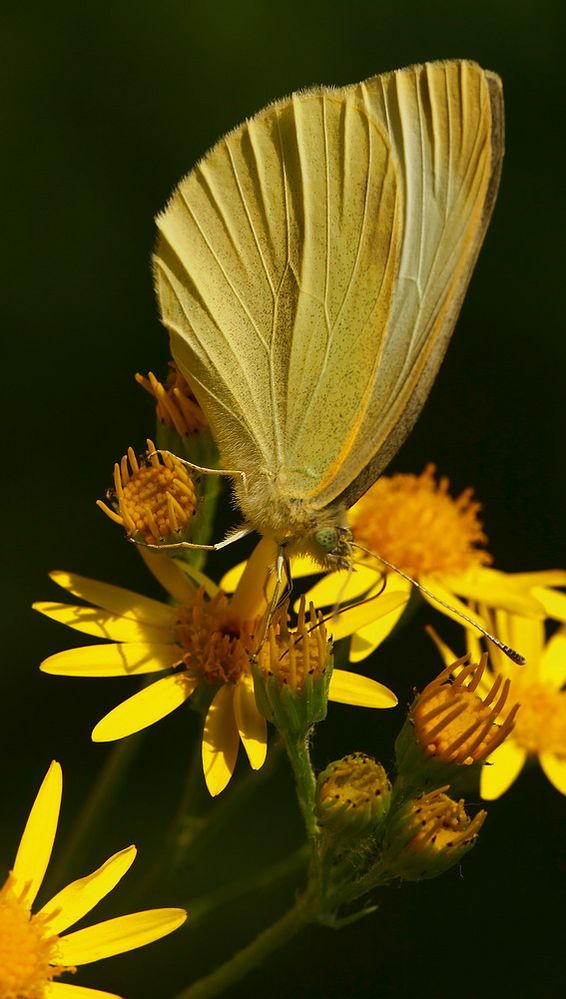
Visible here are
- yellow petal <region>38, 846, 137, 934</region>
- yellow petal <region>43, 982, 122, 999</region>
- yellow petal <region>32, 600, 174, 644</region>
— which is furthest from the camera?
yellow petal <region>32, 600, 174, 644</region>

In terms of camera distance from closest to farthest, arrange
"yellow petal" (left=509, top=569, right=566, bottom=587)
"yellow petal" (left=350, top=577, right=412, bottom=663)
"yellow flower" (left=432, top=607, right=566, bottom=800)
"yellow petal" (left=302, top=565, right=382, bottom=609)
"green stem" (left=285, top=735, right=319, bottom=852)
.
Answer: "green stem" (left=285, top=735, right=319, bottom=852), "yellow petal" (left=350, top=577, right=412, bottom=663), "yellow petal" (left=302, top=565, right=382, bottom=609), "yellow flower" (left=432, top=607, right=566, bottom=800), "yellow petal" (left=509, top=569, right=566, bottom=587)

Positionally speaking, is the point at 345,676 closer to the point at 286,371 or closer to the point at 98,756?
the point at 286,371

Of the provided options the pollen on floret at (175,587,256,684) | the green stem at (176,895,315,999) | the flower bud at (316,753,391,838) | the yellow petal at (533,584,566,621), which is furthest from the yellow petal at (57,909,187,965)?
the yellow petal at (533,584,566,621)

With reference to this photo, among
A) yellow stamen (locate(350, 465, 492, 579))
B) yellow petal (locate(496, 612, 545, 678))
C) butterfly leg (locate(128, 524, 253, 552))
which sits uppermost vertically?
yellow stamen (locate(350, 465, 492, 579))

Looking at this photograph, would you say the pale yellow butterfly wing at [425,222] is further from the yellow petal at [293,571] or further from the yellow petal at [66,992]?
the yellow petal at [66,992]

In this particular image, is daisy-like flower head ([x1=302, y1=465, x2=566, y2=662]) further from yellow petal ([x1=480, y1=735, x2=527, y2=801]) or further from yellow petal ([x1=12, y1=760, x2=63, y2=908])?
yellow petal ([x1=12, y1=760, x2=63, y2=908])

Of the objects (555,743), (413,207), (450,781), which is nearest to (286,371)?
(413,207)
